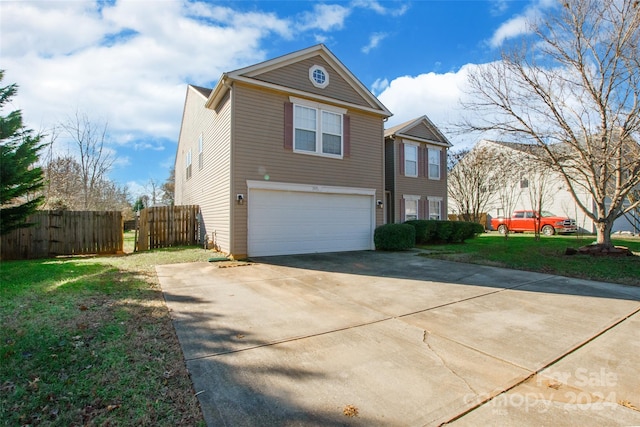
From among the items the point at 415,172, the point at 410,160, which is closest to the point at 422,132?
the point at 410,160

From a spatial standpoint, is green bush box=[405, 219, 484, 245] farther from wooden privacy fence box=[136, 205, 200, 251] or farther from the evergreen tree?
the evergreen tree

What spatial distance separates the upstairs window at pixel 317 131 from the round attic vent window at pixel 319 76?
34.8 inches

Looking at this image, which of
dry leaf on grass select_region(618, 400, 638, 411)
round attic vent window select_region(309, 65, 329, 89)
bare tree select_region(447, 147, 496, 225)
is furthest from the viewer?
bare tree select_region(447, 147, 496, 225)

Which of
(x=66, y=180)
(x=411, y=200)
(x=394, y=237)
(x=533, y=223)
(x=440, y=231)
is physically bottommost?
(x=394, y=237)

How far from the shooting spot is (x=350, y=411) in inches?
84.4

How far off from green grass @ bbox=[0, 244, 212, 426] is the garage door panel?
4469 millimetres

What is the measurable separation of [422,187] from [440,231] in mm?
3651

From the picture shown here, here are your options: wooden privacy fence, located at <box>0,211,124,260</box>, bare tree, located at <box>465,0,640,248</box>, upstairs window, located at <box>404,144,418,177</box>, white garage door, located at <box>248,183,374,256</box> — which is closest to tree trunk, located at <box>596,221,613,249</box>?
bare tree, located at <box>465,0,640,248</box>

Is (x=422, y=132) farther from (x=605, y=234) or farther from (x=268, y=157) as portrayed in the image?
(x=268, y=157)

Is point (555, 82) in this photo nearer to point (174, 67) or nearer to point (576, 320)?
point (576, 320)

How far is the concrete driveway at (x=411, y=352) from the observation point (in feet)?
7.16

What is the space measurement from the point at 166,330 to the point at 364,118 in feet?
33.4

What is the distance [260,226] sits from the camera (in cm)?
948

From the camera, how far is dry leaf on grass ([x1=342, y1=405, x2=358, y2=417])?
2.11 metres
